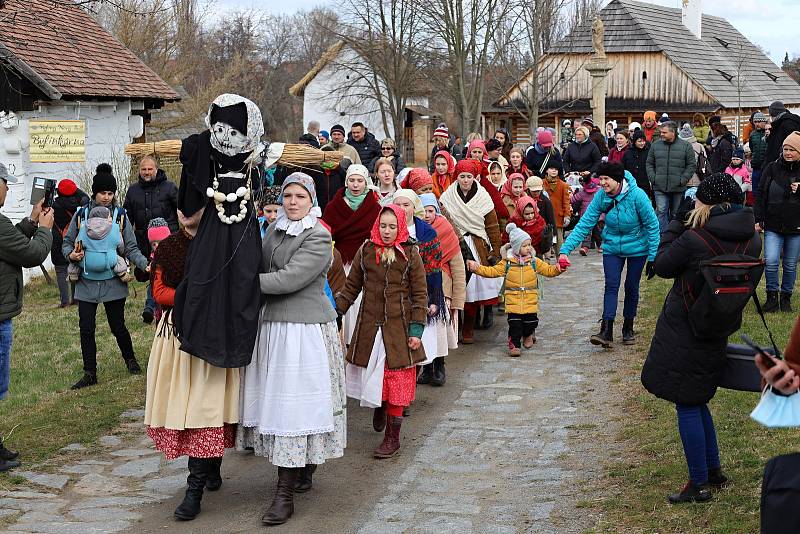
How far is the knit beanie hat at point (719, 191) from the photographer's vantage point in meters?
5.89

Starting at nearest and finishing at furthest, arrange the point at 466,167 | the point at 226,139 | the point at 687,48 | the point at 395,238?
the point at 226,139
the point at 395,238
the point at 466,167
the point at 687,48

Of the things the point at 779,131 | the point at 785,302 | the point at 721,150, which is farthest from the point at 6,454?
the point at 721,150

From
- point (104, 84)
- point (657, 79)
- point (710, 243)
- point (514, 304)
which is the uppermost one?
point (657, 79)

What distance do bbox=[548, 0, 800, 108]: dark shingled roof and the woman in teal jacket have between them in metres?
34.0

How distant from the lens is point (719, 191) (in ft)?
19.3

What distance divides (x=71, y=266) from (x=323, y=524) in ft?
14.6

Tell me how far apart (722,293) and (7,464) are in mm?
4888

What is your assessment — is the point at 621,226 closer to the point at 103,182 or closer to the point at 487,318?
the point at 487,318

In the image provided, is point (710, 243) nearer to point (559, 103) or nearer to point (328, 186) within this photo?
point (328, 186)

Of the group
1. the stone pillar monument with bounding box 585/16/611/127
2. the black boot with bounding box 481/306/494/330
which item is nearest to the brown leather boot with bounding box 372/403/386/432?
the black boot with bounding box 481/306/494/330

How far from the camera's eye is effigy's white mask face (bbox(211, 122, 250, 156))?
5969mm

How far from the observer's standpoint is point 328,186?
495 inches

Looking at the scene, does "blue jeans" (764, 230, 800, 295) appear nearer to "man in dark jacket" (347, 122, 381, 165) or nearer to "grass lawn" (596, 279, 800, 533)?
"grass lawn" (596, 279, 800, 533)

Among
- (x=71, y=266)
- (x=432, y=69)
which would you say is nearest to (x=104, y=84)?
(x=71, y=266)
